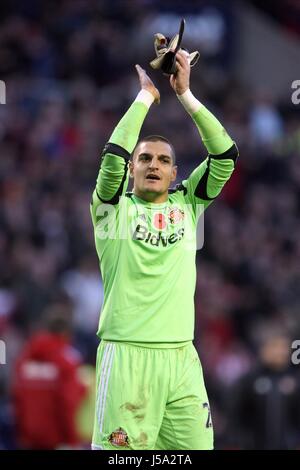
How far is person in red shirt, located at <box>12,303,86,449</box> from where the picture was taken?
34.0ft

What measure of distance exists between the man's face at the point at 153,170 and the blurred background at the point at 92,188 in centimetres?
333

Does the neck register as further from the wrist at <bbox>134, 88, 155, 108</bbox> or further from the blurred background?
the blurred background

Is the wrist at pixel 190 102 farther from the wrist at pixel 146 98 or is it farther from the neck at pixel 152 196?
the neck at pixel 152 196

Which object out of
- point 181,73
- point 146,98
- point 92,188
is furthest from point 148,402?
point 92,188

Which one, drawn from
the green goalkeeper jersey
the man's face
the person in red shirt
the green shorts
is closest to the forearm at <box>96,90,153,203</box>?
the green goalkeeper jersey

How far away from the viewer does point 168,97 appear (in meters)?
18.5

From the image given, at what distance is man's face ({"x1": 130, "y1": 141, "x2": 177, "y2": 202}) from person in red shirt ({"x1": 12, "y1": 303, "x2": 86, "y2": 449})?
10.9 feet

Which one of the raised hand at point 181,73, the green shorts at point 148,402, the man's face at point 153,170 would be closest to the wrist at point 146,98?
the raised hand at point 181,73

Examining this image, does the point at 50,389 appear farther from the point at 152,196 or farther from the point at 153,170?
the point at 153,170

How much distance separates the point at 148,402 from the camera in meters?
7.00

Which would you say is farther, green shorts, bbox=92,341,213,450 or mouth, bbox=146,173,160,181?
mouth, bbox=146,173,160,181

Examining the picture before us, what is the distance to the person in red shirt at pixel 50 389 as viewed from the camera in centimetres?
1038

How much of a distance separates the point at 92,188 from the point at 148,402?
9.71 metres

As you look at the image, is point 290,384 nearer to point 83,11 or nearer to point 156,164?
point 156,164
